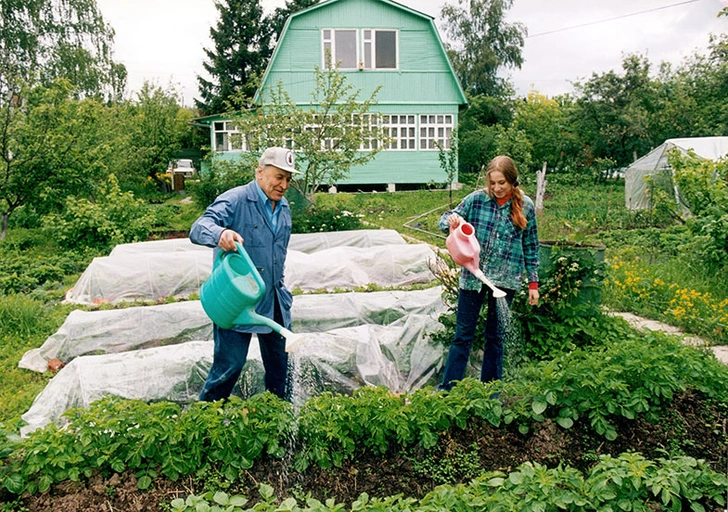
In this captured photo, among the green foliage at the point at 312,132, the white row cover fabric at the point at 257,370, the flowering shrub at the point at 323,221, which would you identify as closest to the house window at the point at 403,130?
the green foliage at the point at 312,132

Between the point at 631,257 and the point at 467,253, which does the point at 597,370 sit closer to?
the point at 467,253

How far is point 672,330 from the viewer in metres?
5.16

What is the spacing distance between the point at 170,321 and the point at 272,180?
7.73ft

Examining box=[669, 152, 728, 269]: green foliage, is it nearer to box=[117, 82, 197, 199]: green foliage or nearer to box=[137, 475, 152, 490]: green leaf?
box=[137, 475, 152, 490]: green leaf

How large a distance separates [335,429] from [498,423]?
2.63 ft

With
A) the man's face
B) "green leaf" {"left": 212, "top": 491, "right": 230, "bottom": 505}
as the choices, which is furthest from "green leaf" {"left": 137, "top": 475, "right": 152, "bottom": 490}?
the man's face

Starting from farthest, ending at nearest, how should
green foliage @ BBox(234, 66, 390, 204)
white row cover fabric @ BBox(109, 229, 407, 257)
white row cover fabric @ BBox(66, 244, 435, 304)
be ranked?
green foliage @ BBox(234, 66, 390, 204) → white row cover fabric @ BBox(109, 229, 407, 257) → white row cover fabric @ BBox(66, 244, 435, 304)

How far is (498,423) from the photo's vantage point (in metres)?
3.00

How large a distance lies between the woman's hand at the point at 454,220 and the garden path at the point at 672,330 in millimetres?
1741

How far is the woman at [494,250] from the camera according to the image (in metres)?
3.50

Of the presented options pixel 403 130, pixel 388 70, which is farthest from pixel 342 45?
pixel 403 130

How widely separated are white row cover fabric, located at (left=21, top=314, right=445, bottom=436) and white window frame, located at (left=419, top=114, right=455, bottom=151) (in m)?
13.9

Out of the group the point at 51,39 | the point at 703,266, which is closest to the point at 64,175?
the point at 703,266

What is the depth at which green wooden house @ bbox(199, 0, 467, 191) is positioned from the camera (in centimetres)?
1714
